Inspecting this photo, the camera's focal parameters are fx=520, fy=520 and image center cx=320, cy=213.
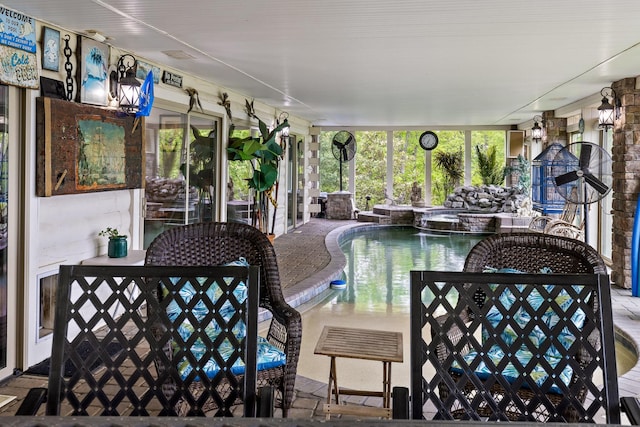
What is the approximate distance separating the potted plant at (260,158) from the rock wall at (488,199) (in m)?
6.22

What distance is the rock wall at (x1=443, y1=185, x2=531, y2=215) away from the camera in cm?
1227

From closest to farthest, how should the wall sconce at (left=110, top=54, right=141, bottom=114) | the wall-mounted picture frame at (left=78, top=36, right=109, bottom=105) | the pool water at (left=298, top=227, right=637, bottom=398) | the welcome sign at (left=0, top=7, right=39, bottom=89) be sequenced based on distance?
→ the welcome sign at (left=0, top=7, right=39, bottom=89), the pool water at (left=298, top=227, right=637, bottom=398), the wall-mounted picture frame at (left=78, top=36, right=109, bottom=105), the wall sconce at (left=110, top=54, right=141, bottom=114)

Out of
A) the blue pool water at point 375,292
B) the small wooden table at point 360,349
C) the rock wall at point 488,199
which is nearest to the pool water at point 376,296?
the blue pool water at point 375,292

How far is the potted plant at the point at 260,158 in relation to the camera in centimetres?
699

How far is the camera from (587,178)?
544cm

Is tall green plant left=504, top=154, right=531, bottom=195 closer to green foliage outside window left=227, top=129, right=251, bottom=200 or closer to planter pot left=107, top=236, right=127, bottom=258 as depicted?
green foliage outside window left=227, top=129, right=251, bottom=200

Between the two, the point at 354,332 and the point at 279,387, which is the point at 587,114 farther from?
the point at 279,387

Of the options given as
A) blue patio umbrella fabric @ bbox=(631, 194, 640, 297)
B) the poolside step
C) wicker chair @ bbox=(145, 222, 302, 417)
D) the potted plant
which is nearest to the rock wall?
the poolside step

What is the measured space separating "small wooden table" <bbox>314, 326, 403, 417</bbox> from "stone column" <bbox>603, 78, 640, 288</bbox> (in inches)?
163

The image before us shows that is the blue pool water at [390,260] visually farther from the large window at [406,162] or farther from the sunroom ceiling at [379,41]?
the large window at [406,162]

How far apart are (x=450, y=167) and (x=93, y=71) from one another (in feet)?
38.6

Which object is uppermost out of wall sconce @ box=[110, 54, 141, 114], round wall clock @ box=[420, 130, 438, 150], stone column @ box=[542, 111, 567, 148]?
round wall clock @ box=[420, 130, 438, 150]

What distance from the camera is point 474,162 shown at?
1520cm

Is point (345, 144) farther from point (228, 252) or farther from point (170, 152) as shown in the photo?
point (228, 252)
